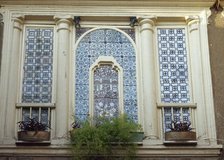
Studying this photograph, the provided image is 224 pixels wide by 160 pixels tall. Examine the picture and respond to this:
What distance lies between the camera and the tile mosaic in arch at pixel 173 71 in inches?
423

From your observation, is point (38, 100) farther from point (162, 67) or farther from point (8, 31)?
point (162, 67)

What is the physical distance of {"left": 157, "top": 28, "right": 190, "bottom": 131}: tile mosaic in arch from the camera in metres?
10.7

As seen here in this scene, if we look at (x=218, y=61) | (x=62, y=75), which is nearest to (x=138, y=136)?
(x=62, y=75)

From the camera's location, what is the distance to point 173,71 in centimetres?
1108

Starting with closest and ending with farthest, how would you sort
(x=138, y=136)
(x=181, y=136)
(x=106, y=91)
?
(x=181, y=136)
(x=138, y=136)
(x=106, y=91)

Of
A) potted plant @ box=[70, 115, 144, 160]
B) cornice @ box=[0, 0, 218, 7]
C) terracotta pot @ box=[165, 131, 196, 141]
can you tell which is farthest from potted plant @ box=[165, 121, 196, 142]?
cornice @ box=[0, 0, 218, 7]

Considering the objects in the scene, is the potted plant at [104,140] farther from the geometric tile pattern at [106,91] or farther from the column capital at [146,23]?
the column capital at [146,23]

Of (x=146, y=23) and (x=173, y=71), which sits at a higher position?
(x=146, y=23)

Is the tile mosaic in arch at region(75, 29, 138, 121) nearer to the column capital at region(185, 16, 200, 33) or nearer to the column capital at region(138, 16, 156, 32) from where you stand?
the column capital at region(138, 16, 156, 32)

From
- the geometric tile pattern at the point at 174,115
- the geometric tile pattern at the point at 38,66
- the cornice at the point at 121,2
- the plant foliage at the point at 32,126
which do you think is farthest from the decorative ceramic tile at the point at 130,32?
the plant foliage at the point at 32,126

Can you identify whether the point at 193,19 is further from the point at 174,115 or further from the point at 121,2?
the point at 174,115

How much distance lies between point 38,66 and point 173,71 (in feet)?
9.25

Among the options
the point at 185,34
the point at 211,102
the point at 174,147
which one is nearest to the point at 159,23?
the point at 185,34

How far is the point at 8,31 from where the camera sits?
11078mm
